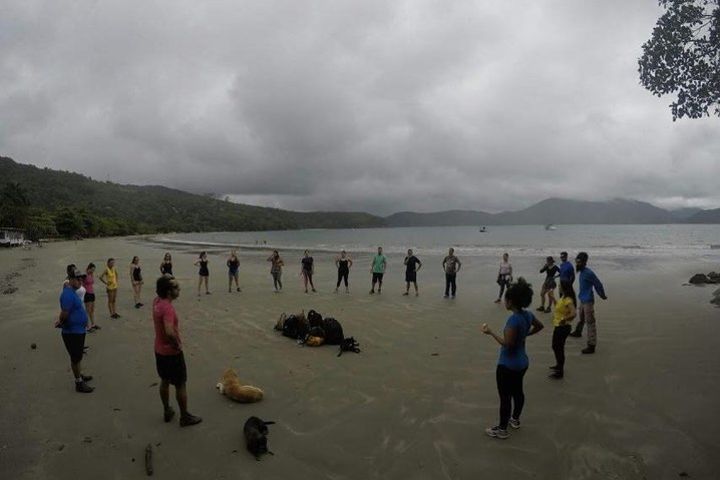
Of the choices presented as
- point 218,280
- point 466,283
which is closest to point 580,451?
point 466,283

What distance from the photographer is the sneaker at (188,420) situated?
5484 millimetres

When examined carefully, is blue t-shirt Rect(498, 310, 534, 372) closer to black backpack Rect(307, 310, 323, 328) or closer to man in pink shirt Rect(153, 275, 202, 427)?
man in pink shirt Rect(153, 275, 202, 427)

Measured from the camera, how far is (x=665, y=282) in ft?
65.2

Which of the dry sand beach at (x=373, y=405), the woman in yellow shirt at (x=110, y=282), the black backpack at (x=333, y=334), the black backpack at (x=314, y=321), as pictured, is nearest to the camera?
the dry sand beach at (x=373, y=405)

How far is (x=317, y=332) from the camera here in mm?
9266

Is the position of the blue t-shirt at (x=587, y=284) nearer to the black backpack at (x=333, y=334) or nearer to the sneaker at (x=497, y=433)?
the sneaker at (x=497, y=433)

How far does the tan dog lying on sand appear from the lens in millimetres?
6227

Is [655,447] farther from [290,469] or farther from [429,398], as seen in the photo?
[290,469]

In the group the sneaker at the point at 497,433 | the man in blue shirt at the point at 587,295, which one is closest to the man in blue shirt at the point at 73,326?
the sneaker at the point at 497,433

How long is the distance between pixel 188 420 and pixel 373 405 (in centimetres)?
267

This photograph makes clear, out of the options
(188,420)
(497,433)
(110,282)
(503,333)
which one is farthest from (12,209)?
(497,433)

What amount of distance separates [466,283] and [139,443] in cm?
1735

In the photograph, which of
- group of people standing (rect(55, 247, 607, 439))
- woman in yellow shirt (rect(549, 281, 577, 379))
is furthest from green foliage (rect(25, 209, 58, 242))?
woman in yellow shirt (rect(549, 281, 577, 379))

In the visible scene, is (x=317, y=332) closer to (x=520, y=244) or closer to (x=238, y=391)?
(x=238, y=391)
